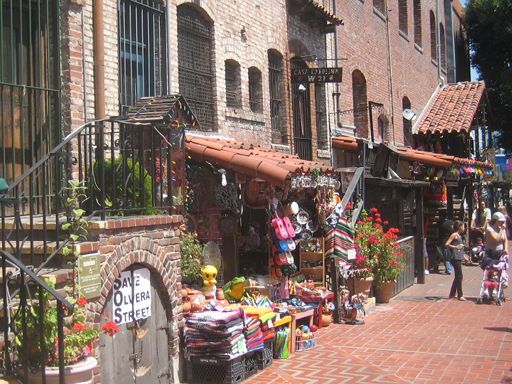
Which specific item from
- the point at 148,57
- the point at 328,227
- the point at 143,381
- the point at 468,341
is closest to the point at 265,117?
the point at 328,227

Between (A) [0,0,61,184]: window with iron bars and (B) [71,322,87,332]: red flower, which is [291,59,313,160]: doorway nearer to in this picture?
(A) [0,0,61,184]: window with iron bars

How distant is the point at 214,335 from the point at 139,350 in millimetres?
920

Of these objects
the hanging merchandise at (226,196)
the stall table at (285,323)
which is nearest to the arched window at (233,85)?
the hanging merchandise at (226,196)

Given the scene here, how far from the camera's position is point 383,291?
494 inches

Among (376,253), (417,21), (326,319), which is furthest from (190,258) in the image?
(417,21)

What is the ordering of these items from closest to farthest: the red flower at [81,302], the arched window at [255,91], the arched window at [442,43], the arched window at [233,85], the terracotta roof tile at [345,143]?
the red flower at [81,302] < the arched window at [233,85] < the arched window at [255,91] < the terracotta roof tile at [345,143] < the arched window at [442,43]

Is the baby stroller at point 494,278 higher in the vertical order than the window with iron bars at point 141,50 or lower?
lower

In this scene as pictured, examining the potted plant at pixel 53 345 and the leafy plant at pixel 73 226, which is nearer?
the potted plant at pixel 53 345

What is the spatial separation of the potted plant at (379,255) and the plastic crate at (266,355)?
13.1 feet

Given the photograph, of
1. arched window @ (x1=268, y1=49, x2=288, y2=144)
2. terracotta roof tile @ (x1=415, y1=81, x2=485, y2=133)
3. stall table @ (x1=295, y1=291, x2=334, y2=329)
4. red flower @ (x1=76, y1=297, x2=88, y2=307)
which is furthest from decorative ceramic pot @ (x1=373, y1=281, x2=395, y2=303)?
terracotta roof tile @ (x1=415, y1=81, x2=485, y2=133)

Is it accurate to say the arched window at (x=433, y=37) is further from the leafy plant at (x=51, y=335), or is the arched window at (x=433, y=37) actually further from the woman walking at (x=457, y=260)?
the leafy plant at (x=51, y=335)

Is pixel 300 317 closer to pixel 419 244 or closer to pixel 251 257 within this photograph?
pixel 251 257

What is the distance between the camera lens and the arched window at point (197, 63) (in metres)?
10.1

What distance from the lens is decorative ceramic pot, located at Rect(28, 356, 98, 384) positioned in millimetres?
4691
